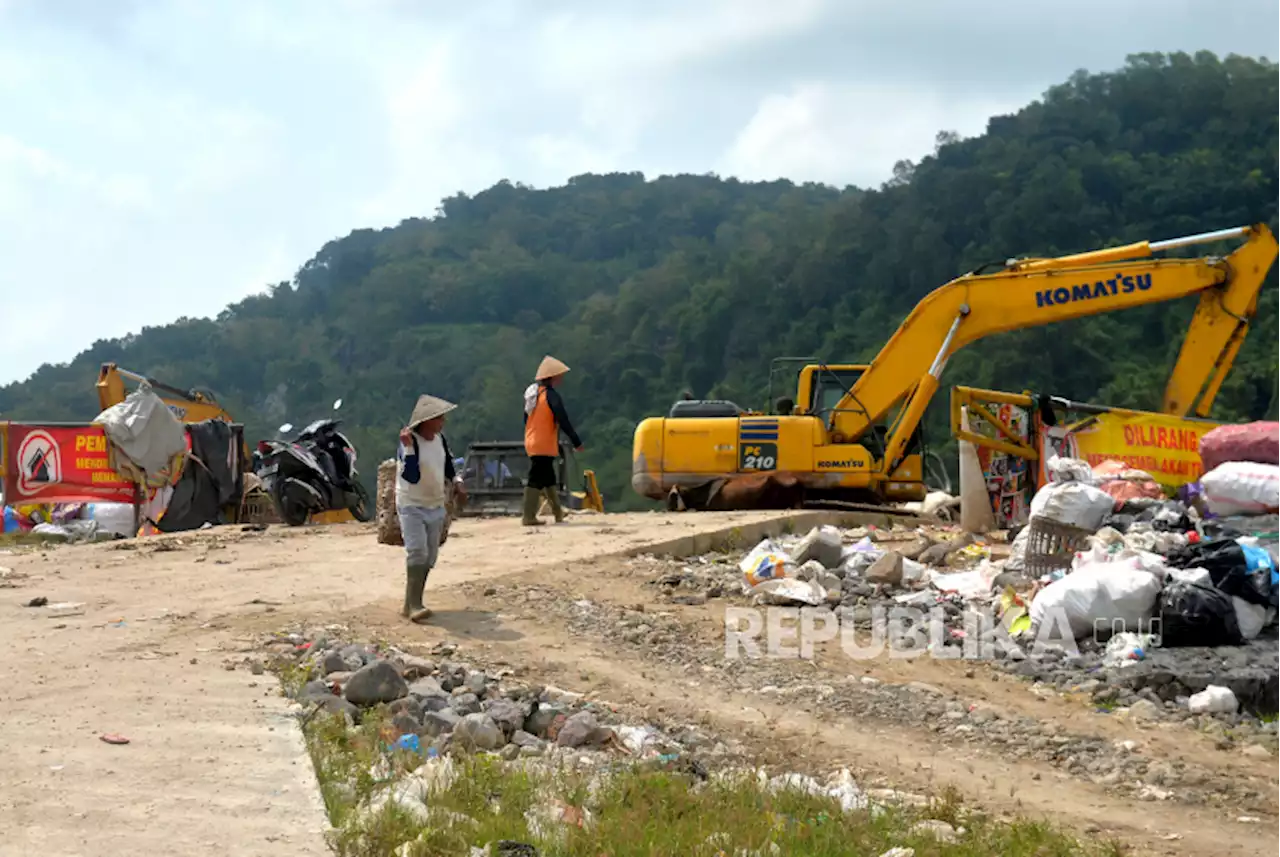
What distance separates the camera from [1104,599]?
8352 millimetres

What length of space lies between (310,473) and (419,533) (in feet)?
29.3

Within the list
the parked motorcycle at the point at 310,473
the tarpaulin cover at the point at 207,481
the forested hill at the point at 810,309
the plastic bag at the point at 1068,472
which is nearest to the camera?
the plastic bag at the point at 1068,472

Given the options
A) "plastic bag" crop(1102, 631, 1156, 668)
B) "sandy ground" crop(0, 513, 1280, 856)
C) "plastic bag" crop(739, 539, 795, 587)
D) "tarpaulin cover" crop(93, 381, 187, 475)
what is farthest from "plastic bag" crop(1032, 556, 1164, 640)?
"tarpaulin cover" crop(93, 381, 187, 475)

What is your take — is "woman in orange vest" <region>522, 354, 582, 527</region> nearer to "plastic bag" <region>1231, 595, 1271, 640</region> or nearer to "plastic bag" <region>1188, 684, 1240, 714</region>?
"plastic bag" <region>1231, 595, 1271, 640</region>

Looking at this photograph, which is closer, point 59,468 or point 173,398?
point 59,468

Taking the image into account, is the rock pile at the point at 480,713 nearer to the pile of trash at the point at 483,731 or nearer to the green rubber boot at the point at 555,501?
the pile of trash at the point at 483,731

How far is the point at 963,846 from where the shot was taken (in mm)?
4746

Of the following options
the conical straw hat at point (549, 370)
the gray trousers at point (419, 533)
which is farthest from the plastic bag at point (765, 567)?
the conical straw hat at point (549, 370)

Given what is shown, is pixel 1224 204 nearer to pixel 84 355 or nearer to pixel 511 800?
Answer: pixel 511 800

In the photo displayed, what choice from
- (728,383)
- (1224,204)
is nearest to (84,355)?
(728,383)

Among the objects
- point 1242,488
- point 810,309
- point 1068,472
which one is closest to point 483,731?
point 1068,472

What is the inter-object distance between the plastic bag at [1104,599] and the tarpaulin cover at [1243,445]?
8.42 ft

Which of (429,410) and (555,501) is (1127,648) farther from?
(555,501)

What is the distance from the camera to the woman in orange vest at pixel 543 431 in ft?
44.4
